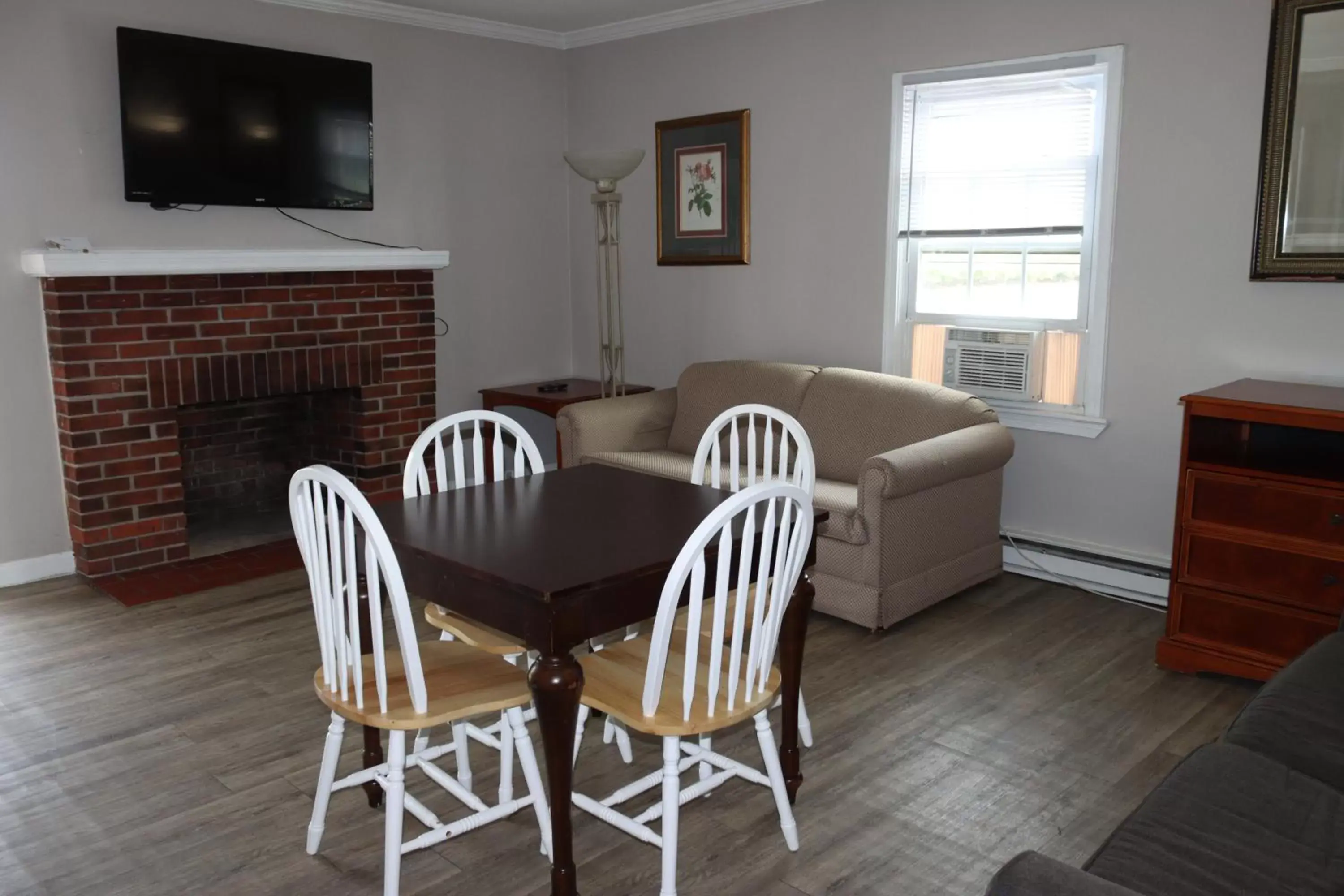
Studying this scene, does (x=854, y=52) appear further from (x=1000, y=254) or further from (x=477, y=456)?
(x=477, y=456)

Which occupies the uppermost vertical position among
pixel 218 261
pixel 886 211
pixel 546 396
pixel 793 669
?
pixel 886 211

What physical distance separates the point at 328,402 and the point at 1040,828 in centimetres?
385

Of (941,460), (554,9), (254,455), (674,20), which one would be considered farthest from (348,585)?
(674,20)

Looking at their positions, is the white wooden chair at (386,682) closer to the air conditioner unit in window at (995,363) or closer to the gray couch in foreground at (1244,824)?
the gray couch in foreground at (1244,824)

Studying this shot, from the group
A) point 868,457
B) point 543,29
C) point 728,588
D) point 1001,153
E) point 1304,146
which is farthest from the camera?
point 543,29

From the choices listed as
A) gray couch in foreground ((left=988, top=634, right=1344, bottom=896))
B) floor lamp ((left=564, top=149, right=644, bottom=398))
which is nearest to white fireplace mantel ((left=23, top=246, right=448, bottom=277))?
floor lamp ((left=564, top=149, right=644, bottom=398))

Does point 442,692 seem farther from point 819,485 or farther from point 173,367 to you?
point 173,367

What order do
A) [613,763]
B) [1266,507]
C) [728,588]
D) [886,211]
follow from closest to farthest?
[728,588] < [613,763] < [1266,507] < [886,211]

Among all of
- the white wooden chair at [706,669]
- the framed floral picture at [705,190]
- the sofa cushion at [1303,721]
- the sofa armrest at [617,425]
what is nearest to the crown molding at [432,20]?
the framed floral picture at [705,190]

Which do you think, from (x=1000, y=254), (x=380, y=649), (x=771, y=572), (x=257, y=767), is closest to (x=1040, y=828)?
(x=771, y=572)

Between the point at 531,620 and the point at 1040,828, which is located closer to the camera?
the point at 531,620

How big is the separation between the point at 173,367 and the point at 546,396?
1.69 m

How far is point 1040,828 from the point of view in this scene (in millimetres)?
2504

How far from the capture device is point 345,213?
4.97 m
